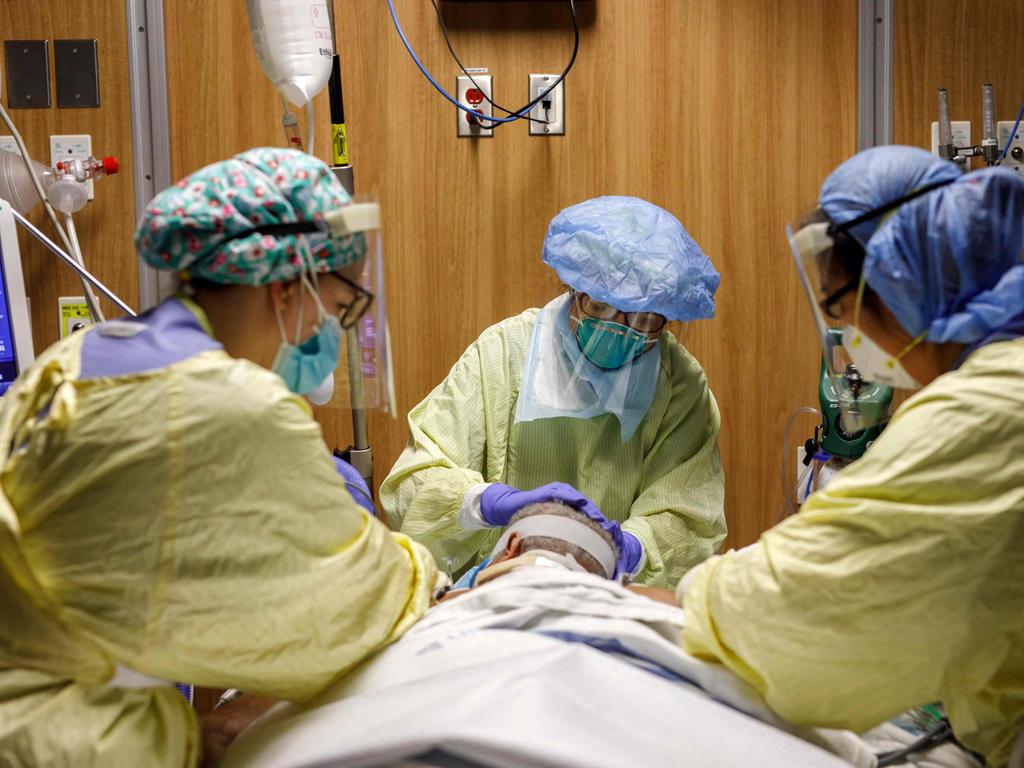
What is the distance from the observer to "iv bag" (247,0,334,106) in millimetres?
2070

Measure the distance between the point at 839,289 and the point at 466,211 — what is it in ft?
4.62

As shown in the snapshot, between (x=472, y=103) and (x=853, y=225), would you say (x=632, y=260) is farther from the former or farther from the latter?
(x=472, y=103)

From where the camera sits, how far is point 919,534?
1.20 m

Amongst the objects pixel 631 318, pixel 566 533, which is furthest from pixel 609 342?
pixel 566 533

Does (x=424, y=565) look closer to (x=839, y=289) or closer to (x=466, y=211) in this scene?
(x=839, y=289)

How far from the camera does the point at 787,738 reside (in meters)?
1.21

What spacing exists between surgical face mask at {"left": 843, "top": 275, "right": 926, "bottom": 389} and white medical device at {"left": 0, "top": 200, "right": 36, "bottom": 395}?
1.67 meters

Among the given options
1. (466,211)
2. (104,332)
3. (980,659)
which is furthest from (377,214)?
(466,211)

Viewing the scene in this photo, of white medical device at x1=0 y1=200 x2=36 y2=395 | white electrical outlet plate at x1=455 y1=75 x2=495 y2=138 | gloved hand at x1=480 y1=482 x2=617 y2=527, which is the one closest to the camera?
gloved hand at x1=480 y1=482 x2=617 y2=527

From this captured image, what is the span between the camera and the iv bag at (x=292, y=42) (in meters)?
2.07

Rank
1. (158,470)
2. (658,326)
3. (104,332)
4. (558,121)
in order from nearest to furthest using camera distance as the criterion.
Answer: (158,470), (104,332), (658,326), (558,121)

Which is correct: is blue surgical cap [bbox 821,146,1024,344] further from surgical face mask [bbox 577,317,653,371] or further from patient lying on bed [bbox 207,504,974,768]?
surgical face mask [bbox 577,317,653,371]

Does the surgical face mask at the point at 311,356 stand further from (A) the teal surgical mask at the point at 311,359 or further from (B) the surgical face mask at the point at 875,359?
Result: (B) the surgical face mask at the point at 875,359

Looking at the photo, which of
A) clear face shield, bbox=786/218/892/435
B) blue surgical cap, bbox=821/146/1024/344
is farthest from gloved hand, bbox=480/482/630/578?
blue surgical cap, bbox=821/146/1024/344
